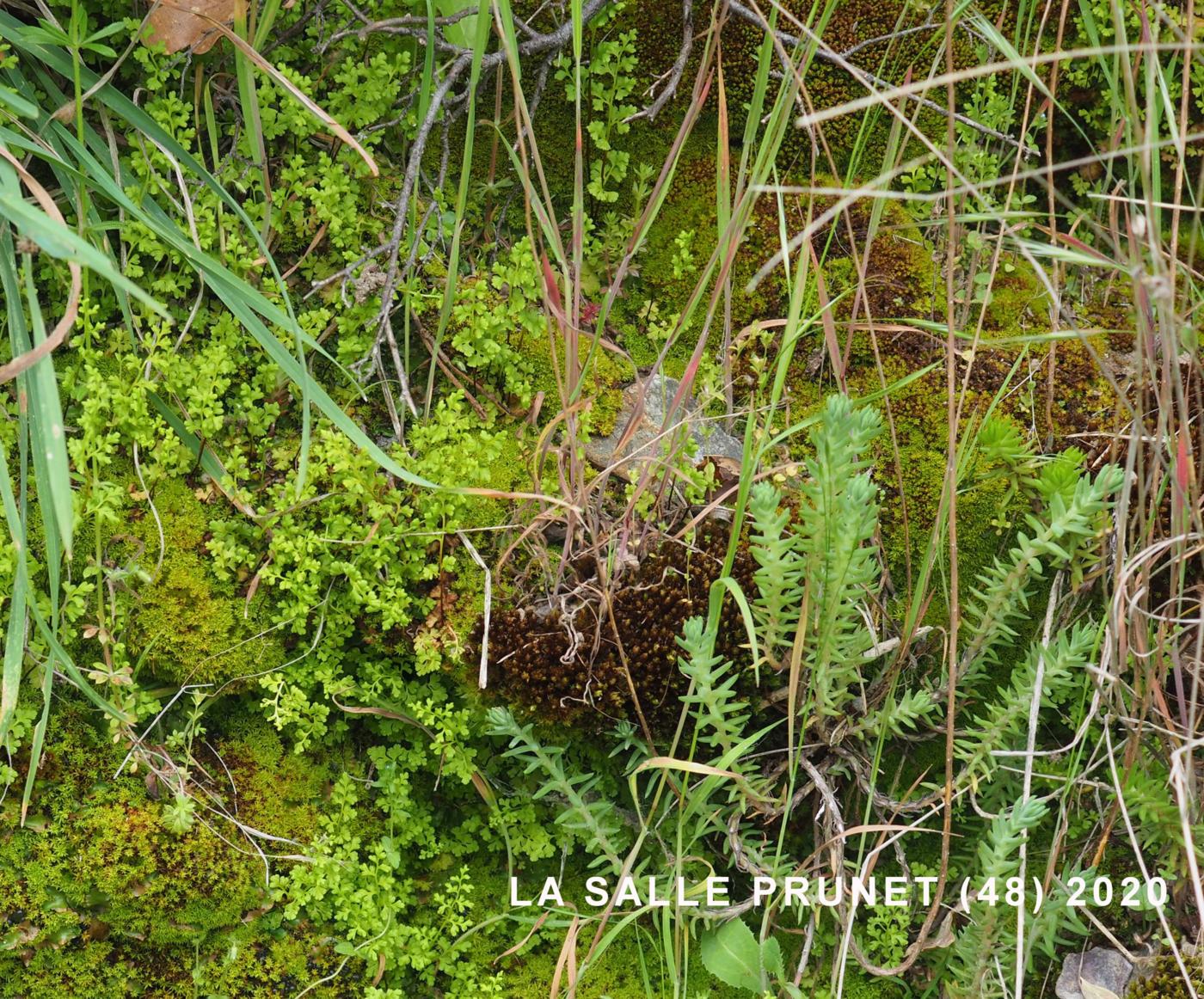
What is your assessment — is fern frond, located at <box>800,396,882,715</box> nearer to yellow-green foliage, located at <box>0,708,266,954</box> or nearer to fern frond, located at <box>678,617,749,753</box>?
fern frond, located at <box>678,617,749,753</box>

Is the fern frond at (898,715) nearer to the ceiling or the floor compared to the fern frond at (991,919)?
nearer to the ceiling

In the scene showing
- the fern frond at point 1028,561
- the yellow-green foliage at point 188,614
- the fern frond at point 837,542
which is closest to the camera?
the fern frond at point 837,542

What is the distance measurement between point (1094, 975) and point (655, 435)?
1.64 metres

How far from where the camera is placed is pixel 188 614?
8.27 ft

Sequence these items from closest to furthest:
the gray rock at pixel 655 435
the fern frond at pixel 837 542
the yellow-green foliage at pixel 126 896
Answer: the fern frond at pixel 837 542 → the yellow-green foliage at pixel 126 896 → the gray rock at pixel 655 435

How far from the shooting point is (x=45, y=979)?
236 centimetres

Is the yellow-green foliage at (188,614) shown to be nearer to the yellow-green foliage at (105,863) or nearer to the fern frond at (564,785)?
the yellow-green foliage at (105,863)

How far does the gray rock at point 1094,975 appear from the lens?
242 cm

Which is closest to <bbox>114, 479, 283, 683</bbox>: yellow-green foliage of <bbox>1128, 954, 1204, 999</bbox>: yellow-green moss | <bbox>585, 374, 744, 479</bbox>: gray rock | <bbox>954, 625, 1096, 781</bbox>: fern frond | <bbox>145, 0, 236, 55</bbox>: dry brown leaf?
<bbox>585, 374, 744, 479</bbox>: gray rock

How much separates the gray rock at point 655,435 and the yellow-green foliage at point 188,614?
3.13ft

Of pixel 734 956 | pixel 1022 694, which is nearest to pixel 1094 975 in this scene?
pixel 1022 694

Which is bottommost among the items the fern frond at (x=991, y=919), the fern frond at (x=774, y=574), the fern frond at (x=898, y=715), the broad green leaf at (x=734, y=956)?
the broad green leaf at (x=734, y=956)

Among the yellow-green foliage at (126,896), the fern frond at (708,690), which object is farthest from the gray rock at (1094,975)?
the yellow-green foliage at (126,896)

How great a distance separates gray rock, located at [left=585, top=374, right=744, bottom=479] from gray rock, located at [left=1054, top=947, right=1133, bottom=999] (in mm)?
1432
